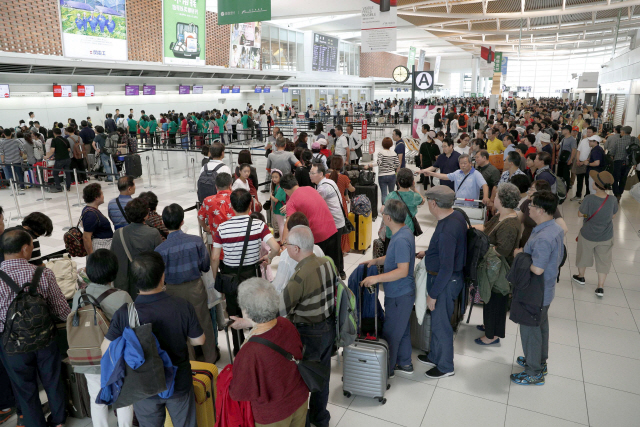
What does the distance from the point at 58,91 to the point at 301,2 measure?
13.5 m

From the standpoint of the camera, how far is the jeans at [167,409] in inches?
100

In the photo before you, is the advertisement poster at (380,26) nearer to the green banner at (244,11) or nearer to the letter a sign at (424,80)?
the letter a sign at (424,80)

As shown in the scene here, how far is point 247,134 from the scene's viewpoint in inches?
851

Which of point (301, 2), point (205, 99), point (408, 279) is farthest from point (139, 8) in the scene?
point (408, 279)

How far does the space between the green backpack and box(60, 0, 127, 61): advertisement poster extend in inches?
739

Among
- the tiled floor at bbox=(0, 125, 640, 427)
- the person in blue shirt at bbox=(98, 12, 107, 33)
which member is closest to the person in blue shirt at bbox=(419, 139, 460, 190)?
the tiled floor at bbox=(0, 125, 640, 427)

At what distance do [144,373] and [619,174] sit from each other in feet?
34.4

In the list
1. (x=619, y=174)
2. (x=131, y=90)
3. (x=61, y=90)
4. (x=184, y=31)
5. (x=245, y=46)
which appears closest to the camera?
(x=619, y=174)

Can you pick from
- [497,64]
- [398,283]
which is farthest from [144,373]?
[497,64]

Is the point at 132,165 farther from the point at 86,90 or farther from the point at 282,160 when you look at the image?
the point at 86,90

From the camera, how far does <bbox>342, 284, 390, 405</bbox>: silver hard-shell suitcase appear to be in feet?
10.9

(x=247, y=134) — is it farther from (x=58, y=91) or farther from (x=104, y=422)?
(x=104, y=422)

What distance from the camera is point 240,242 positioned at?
3.50 metres

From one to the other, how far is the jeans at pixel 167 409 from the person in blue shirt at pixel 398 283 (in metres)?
1.49
